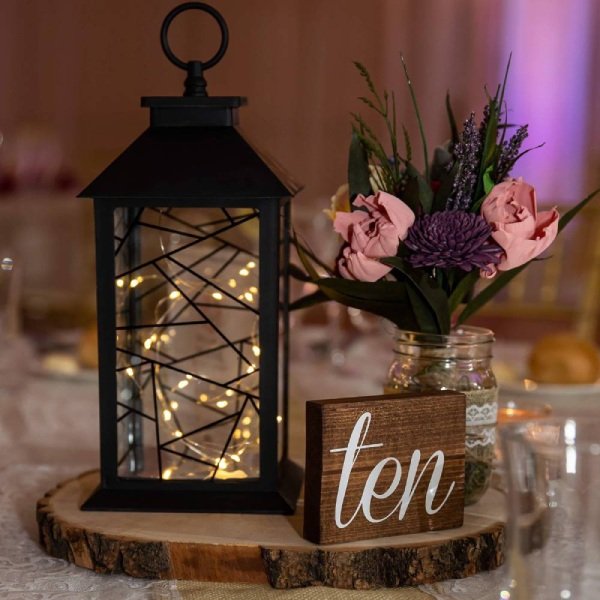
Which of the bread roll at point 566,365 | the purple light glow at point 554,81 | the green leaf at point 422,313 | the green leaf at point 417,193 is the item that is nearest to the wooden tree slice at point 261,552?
the green leaf at point 422,313

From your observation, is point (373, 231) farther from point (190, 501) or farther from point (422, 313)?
point (190, 501)

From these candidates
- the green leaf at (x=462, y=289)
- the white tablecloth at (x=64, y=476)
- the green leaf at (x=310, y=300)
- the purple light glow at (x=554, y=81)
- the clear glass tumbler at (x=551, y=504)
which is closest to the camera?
the clear glass tumbler at (x=551, y=504)

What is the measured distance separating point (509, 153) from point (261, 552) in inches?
16.7

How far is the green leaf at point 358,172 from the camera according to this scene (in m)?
1.00

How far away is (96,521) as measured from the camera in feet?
3.10

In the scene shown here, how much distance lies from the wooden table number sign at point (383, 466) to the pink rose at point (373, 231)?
4.8 inches

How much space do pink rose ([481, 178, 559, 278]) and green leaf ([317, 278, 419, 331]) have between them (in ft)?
0.35

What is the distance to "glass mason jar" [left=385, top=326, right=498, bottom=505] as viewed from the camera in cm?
98

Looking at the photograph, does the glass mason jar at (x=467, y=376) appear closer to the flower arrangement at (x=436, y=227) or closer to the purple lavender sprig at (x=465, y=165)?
the flower arrangement at (x=436, y=227)

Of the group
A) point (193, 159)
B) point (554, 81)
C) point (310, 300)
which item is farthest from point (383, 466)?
point (554, 81)

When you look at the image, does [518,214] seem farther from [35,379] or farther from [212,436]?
[35,379]

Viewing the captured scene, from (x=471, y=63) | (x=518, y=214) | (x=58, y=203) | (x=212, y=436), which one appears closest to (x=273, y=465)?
(x=212, y=436)

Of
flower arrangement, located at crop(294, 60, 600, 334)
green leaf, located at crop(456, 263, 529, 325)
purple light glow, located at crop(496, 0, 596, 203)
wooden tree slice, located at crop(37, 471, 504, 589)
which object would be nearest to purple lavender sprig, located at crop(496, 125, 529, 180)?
flower arrangement, located at crop(294, 60, 600, 334)

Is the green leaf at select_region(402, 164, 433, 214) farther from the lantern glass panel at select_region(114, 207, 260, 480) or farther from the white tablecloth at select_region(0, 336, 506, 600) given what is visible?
the white tablecloth at select_region(0, 336, 506, 600)
